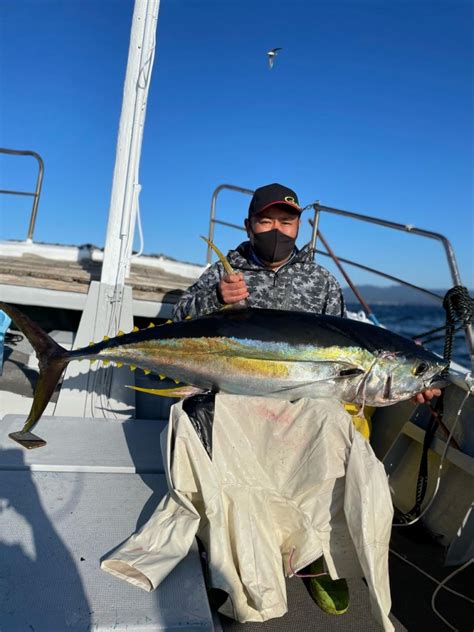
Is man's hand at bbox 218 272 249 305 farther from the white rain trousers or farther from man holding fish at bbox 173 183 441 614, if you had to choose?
the white rain trousers

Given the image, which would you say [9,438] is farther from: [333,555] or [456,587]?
[456,587]

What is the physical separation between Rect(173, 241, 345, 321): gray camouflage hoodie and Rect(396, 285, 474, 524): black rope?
634mm

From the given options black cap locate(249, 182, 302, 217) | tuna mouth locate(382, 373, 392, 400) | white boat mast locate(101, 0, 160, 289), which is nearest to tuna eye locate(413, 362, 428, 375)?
tuna mouth locate(382, 373, 392, 400)

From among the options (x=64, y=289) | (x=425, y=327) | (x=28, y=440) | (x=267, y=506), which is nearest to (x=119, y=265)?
(x=64, y=289)

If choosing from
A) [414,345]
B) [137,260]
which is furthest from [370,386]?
[137,260]

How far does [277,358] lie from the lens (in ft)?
7.25

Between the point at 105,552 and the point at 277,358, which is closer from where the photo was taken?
the point at 105,552

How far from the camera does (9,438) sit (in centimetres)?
268

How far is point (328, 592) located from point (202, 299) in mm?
1560

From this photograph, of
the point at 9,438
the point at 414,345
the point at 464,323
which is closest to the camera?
the point at 414,345

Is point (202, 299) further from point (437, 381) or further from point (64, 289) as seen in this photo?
point (64, 289)

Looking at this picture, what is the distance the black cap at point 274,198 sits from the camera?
2750mm

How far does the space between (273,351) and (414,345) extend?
687 mm

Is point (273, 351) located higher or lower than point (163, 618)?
higher
